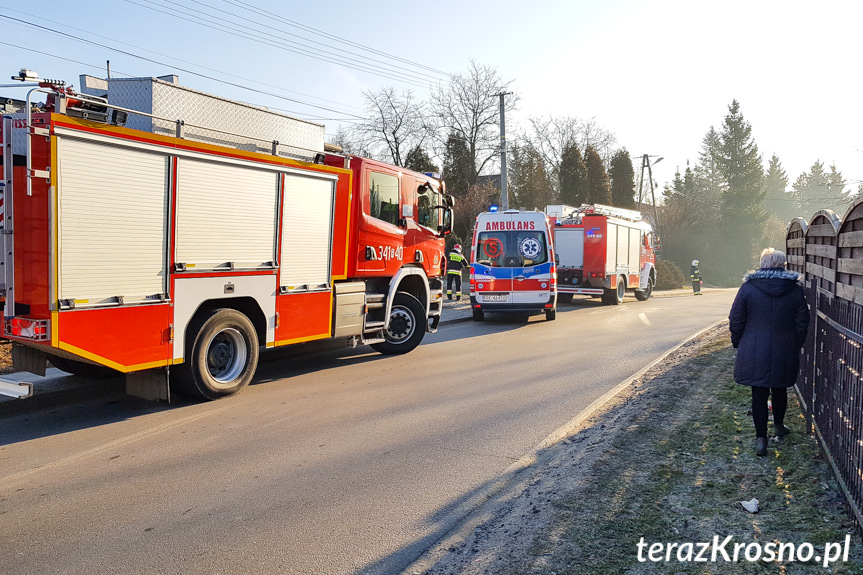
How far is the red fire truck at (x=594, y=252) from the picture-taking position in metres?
22.0

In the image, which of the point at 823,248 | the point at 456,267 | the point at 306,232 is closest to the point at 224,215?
the point at 306,232

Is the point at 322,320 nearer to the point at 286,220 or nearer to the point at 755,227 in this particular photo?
the point at 286,220

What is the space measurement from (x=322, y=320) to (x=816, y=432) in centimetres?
595

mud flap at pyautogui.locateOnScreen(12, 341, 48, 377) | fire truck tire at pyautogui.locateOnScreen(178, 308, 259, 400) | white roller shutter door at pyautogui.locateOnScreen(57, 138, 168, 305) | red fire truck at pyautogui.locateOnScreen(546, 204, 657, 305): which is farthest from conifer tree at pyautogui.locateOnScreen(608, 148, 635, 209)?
mud flap at pyautogui.locateOnScreen(12, 341, 48, 377)

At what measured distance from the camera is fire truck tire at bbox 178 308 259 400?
715 centimetres

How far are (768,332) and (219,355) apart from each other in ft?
18.9

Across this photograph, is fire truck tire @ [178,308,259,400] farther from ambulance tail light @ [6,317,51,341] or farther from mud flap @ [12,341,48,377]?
ambulance tail light @ [6,317,51,341]

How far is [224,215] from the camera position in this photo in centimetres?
743

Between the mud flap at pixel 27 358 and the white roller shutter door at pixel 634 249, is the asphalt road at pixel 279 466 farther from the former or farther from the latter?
the white roller shutter door at pixel 634 249

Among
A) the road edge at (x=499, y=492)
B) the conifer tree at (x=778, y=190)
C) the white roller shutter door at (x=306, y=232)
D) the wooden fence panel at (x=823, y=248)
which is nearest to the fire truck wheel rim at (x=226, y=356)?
the white roller shutter door at (x=306, y=232)

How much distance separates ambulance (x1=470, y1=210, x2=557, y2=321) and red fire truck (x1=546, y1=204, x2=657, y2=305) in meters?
6.11

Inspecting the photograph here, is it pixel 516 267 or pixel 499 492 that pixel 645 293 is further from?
pixel 499 492

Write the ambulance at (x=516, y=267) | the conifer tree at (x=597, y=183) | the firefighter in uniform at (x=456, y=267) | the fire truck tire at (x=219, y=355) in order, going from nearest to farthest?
the fire truck tire at (x=219, y=355) → the ambulance at (x=516, y=267) → the firefighter in uniform at (x=456, y=267) → the conifer tree at (x=597, y=183)

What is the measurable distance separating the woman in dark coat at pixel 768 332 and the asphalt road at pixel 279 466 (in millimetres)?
1913
